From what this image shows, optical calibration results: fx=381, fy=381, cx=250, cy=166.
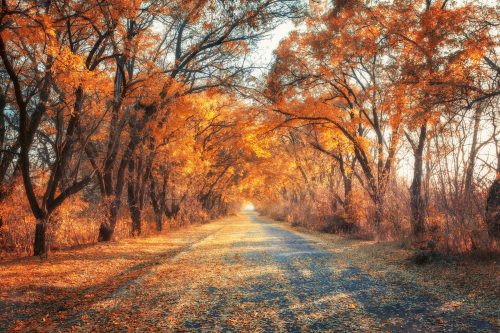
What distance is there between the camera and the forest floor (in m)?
4.74

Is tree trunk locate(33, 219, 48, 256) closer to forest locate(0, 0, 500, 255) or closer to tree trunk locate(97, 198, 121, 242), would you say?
forest locate(0, 0, 500, 255)

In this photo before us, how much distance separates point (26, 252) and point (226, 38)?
9819 mm

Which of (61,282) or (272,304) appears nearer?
(272,304)

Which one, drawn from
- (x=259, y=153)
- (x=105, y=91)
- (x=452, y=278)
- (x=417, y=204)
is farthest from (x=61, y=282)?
(x=259, y=153)

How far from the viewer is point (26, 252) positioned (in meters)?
11.7

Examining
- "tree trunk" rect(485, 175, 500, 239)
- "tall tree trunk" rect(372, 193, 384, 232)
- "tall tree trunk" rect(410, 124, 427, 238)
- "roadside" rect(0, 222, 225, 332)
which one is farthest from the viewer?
"tall tree trunk" rect(372, 193, 384, 232)

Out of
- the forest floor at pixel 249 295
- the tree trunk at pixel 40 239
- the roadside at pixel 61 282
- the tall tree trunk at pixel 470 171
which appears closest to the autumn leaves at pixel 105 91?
the tree trunk at pixel 40 239

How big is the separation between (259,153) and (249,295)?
1363cm

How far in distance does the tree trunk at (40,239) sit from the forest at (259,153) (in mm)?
57

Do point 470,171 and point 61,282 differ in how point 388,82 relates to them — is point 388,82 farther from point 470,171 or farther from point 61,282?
point 61,282

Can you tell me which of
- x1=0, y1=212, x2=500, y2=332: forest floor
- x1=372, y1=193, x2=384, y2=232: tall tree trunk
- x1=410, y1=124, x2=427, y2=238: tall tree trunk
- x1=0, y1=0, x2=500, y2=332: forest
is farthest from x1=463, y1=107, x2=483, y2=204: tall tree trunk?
x1=372, y1=193, x2=384, y2=232: tall tree trunk

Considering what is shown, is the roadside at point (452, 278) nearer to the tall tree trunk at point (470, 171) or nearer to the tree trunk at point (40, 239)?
the tall tree trunk at point (470, 171)

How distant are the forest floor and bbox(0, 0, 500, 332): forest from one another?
0.15 feet

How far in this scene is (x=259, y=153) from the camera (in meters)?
19.5
